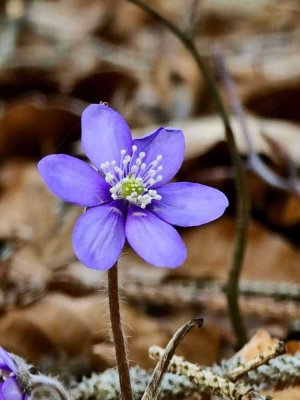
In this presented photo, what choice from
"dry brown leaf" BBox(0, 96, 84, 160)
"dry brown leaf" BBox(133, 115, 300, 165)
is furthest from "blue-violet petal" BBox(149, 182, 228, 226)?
"dry brown leaf" BBox(0, 96, 84, 160)

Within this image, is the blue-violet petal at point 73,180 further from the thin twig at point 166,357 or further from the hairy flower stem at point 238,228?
the hairy flower stem at point 238,228

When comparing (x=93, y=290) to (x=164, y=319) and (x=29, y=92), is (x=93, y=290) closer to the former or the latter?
(x=164, y=319)

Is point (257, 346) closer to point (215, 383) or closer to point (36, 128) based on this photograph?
point (215, 383)

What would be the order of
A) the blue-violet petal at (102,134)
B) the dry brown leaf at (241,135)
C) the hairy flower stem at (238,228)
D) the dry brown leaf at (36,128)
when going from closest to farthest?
the blue-violet petal at (102,134)
the hairy flower stem at (238,228)
the dry brown leaf at (241,135)
the dry brown leaf at (36,128)

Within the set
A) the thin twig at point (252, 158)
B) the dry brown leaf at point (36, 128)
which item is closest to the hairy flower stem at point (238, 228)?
the thin twig at point (252, 158)

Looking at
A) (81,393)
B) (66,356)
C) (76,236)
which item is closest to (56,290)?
(66,356)

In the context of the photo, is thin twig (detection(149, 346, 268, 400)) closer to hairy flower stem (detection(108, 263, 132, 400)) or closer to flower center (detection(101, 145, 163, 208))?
hairy flower stem (detection(108, 263, 132, 400))

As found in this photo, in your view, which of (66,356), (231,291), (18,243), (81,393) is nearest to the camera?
(81,393)
